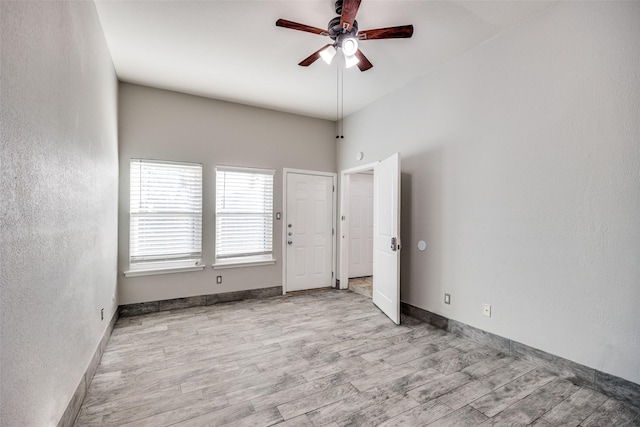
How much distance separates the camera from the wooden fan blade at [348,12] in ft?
6.66

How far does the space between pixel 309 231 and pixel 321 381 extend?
2.97 metres

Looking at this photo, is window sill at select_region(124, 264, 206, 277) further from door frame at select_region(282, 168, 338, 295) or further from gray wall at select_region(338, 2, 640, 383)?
gray wall at select_region(338, 2, 640, 383)

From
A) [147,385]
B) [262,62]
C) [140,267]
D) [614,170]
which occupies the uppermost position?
[262,62]

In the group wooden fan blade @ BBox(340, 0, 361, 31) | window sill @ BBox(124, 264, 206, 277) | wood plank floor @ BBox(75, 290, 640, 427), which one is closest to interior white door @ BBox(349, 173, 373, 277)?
wood plank floor @ BBox(75, 290, 640, 427)

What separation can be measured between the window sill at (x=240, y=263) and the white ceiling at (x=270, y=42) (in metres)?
2.43

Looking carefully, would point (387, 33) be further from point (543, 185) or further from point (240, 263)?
point (240, 263)

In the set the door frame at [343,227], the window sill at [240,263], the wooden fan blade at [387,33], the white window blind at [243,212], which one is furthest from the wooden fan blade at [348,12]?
the window sill at [240,263]

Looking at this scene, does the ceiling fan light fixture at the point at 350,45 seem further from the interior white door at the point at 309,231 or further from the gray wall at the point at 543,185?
the interior white door at the point at 309,231

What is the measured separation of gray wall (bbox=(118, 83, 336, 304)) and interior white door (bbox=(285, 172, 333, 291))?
0.64ft

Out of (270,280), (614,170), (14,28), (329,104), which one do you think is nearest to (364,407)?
(614,170)

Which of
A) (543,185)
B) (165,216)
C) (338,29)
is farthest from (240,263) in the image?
(543,185)

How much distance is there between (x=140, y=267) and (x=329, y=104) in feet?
11.6

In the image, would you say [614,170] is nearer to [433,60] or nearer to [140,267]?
[433,60]

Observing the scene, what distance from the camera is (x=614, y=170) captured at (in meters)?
2.16
